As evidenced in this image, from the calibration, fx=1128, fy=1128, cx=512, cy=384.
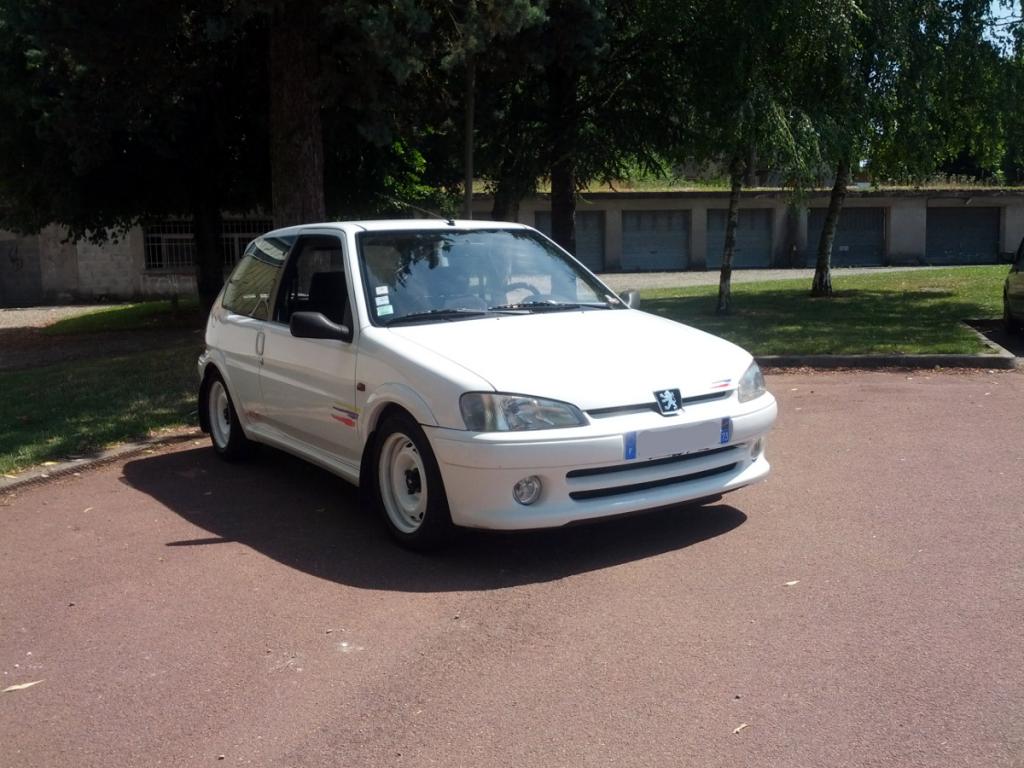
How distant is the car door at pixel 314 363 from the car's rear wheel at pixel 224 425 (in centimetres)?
68

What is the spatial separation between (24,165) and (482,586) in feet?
49.3

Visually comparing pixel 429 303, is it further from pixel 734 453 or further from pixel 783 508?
pixel 783 508

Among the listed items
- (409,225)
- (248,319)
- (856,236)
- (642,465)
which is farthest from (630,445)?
(856,236)

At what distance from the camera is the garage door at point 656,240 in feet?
119

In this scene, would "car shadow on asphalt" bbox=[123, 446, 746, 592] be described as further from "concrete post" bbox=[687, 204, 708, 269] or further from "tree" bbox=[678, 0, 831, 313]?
"concrete post" bbox=[687, 204, 708, 269]

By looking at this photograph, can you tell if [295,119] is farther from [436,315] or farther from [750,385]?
[750,385]

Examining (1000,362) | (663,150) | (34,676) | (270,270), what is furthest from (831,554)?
(663,150)

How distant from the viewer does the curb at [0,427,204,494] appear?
782cm

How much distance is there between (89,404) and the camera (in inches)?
414

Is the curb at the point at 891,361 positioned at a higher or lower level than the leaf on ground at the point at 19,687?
higher

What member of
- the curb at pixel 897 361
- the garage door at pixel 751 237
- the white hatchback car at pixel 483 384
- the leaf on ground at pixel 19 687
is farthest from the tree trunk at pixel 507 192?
the garage door at pixel 751 237

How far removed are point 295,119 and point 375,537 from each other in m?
7.10

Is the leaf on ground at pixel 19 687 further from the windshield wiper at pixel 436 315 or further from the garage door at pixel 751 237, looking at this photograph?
the garage door at pixel 751 237

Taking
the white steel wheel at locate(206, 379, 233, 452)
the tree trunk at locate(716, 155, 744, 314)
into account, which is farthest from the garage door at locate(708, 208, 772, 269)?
the white steel wheel at locate(206, 379, 233, 452)
